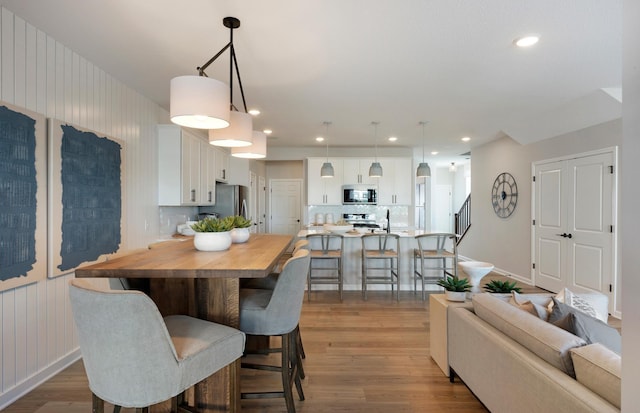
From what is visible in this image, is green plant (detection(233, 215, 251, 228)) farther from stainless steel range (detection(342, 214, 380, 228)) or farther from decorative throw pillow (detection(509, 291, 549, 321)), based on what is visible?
stainless steel range (detection(342, 214, 380, 228))

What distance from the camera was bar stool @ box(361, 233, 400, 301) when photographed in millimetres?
4352

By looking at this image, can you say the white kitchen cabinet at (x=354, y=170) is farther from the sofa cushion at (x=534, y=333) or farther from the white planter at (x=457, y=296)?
the sofa cushion at (x=534, y=333)

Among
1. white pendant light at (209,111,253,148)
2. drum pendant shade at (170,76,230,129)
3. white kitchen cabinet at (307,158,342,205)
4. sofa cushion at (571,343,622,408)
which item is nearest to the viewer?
sofa cushion at (571,343,622,408)

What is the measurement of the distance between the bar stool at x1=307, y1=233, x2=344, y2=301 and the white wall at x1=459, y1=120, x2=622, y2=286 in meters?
3.13

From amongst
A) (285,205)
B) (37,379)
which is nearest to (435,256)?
(37,379)

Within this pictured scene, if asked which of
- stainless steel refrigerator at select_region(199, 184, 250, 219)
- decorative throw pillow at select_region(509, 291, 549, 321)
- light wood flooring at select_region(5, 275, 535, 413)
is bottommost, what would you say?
light wood flooring at select_region(5, 275, 535, 413)

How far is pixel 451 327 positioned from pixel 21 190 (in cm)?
307

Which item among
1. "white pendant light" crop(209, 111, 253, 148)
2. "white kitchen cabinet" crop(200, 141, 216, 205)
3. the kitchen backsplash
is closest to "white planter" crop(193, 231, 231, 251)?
"white pendant light" crop(209, 111, 253, 148)

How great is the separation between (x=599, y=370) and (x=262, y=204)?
7.20 meters

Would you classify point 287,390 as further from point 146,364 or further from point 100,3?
point 100,3

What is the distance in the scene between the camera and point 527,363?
1.41 meters

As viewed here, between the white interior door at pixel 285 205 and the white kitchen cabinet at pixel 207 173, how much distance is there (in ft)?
9.45

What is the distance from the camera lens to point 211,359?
4.42 ft

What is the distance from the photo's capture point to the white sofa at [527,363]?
115 centimetres
